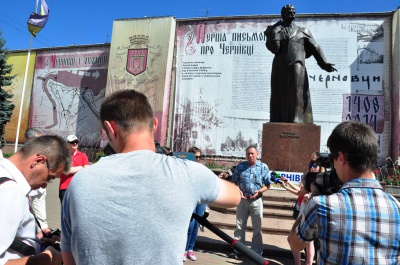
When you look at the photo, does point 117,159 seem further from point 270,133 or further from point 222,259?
point 270,133

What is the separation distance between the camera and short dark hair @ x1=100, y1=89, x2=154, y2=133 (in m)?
1.34

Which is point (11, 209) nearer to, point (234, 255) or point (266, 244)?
point (234, 255)

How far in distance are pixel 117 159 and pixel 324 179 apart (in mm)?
1115

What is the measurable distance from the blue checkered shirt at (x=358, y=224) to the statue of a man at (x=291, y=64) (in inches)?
290

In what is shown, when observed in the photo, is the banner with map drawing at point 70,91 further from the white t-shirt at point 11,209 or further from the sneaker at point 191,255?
the white t-shirt at point 11,209

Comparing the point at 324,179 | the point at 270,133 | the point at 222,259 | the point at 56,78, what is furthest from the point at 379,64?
the point at 56,78

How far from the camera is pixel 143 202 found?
1.21 meters

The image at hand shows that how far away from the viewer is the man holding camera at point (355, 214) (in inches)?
60.1

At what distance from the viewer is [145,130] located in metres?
1.37

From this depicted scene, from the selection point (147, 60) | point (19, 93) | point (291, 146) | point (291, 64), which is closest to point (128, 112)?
point (291, 146)

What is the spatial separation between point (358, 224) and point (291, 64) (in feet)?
25.7

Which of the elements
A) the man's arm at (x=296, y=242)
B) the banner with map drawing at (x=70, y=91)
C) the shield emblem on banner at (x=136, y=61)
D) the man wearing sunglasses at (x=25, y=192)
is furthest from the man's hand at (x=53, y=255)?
the banner with map drawing at (x=70, y=91)

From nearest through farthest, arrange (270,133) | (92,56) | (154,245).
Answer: (154,245) → (270,133) → (92,56)

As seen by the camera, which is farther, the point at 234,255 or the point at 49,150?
the point at 234,255
